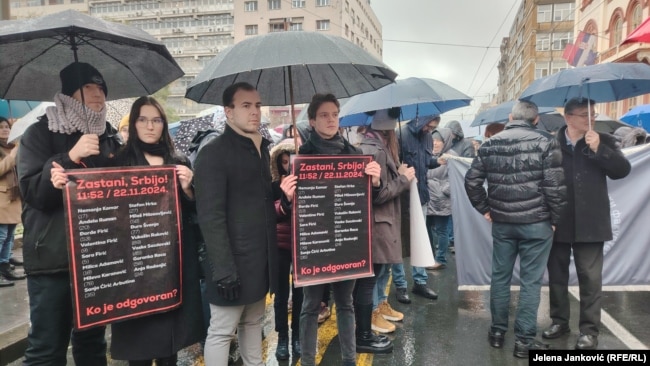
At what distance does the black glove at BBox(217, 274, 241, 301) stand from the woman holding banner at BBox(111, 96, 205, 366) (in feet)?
0.95

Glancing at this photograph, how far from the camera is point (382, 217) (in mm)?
3762

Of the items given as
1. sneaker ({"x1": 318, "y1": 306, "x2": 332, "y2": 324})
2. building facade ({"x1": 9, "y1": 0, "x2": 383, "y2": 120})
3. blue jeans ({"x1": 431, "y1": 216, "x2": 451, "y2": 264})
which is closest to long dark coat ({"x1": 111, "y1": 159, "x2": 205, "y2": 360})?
sneaker ({"x1": 318, "y1": 306, "x2": 332, "y2": 324})

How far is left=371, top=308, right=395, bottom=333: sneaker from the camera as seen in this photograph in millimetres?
4309

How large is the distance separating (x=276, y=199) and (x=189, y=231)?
704 millimetres

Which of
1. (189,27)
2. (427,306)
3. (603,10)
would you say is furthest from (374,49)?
(427,306)

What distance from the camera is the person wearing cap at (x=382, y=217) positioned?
3.72m

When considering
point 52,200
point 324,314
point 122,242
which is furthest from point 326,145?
point 324,314

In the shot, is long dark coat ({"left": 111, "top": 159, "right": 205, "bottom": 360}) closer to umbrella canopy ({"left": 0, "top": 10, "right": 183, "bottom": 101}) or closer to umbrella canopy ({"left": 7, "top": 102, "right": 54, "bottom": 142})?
umbrella canopy ({"left": 0, "top": 10, "right": 183, "bottom": 101})

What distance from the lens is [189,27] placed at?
65.8 m

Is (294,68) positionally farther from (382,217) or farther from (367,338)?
(367,338)

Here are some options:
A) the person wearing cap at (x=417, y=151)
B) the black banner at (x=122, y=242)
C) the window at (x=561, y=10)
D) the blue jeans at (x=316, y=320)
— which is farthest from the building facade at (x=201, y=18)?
the black banner at (x=122, y=242)

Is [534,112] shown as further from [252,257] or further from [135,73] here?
[135,73]

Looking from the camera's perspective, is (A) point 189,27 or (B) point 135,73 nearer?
(B) point 135,73

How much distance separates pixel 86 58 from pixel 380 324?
341cm
